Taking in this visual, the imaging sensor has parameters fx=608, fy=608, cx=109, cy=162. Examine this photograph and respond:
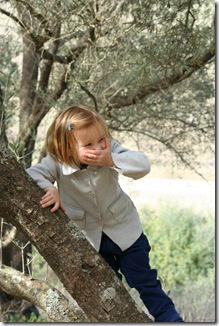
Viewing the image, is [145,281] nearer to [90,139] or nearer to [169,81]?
[90,139]

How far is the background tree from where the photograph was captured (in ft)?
10.00

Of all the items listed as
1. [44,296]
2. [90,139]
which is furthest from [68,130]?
[44,296]

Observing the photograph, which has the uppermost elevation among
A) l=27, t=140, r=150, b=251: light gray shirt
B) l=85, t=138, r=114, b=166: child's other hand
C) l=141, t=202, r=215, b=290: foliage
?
l=85, t=138, r=114, b=166: child's other hand

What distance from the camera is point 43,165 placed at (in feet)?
Answer: 7.30

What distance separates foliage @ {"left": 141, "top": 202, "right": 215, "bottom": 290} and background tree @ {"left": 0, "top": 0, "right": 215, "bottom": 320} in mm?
3544

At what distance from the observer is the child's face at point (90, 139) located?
2111mm

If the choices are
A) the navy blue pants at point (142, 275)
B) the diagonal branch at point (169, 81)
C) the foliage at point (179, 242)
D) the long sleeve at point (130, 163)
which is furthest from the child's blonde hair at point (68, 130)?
the foliage at point (179, 242)

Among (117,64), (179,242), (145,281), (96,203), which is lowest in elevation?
(179,242)

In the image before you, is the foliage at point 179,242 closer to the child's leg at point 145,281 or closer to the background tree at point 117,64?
the background tree at point 117,64

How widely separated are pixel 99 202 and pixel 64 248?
1.73 feet

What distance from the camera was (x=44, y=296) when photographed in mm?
2041

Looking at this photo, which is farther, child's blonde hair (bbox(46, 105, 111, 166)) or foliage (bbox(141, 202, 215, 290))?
foliage (bbox(141, 202, 215, 290))

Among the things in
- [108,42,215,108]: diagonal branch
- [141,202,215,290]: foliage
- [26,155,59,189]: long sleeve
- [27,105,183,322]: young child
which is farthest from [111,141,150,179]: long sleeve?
[141,202,215,290]: foliage

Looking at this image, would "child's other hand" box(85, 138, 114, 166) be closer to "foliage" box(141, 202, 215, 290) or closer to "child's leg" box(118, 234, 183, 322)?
"child's leg" box(118, 234, 183, 322)
